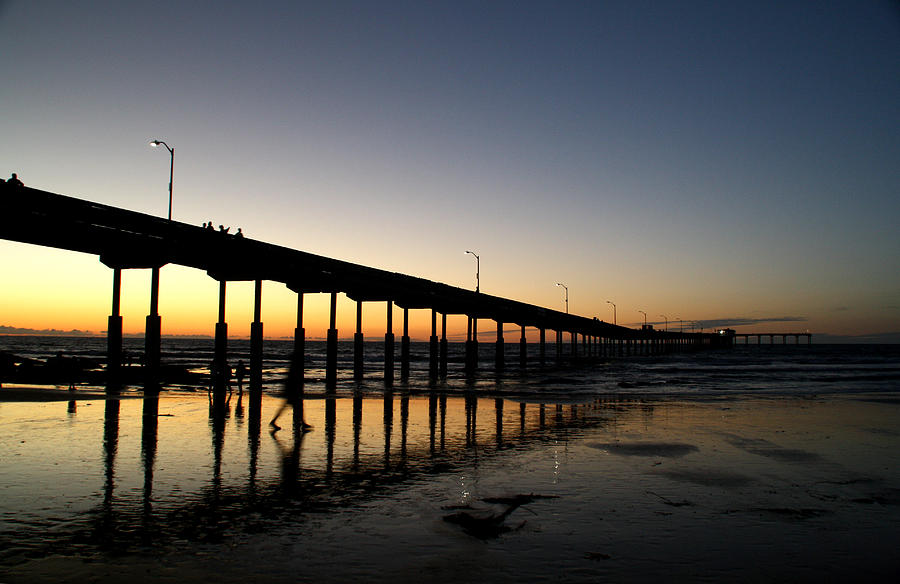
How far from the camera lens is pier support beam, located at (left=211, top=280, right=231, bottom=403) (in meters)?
27.8

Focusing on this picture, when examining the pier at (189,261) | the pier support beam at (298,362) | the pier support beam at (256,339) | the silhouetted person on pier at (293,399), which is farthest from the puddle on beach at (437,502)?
the pier support beam at (298,362)

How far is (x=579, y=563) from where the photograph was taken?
7.46 meters

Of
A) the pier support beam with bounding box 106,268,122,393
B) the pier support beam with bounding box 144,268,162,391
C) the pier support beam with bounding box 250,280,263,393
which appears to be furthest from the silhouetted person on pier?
the pier support beam with bounding box 106,268,122,393

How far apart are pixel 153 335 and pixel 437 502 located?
27.3 m

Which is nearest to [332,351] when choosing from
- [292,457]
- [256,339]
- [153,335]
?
[256,339]

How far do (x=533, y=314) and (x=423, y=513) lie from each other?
79.9 metres

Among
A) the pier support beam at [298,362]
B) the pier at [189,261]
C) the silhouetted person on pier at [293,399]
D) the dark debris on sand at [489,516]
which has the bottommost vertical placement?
the silhouetted person on pier at [293,399]

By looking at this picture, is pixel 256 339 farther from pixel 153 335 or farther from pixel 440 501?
pixel 440 501

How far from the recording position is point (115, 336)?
3247 cm

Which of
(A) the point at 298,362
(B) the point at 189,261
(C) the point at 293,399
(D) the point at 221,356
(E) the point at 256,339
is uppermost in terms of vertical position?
(B) the point at 189,261

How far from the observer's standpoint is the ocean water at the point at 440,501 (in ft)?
24.2

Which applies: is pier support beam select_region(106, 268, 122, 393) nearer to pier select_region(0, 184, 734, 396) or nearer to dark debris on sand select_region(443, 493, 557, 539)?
pier select_region(0, 184, 734, 396)

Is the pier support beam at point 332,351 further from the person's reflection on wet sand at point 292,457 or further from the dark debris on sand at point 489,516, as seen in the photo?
the dark debris on sand at point 489,516

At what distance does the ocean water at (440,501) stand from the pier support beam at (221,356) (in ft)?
22.0
